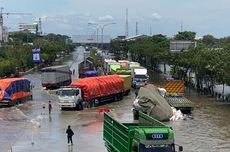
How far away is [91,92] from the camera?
53438 millimetres

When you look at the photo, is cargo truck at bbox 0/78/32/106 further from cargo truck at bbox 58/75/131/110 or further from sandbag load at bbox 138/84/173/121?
sandbag load at bbox 138/84/173/121

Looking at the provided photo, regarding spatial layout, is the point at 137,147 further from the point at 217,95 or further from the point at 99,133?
the point at 217,95

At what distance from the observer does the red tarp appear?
5288 centimetres

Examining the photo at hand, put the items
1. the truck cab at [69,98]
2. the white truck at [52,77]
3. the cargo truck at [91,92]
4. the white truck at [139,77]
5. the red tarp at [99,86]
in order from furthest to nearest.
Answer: the white truck at [139,77], the white truck at [52,77], the red tarp at [99,86], the cargo truck at [91,92], the truck cab at [69,98]

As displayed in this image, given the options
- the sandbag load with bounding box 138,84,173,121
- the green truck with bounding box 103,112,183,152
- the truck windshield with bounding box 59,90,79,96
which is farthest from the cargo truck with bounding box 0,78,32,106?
the green truck with bounding box 103,112,183,152

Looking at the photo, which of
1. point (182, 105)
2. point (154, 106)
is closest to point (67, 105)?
point (154, 106)

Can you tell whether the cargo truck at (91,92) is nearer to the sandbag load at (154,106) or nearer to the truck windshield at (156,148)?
the sandbag load at (154,106)

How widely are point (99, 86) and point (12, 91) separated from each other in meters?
8.81

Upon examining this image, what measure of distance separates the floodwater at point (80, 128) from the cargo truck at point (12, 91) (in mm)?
1195

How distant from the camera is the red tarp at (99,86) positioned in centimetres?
5288

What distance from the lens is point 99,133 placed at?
1463 inches

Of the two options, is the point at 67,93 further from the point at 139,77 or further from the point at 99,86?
the point at 139,77

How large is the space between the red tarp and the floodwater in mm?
1790

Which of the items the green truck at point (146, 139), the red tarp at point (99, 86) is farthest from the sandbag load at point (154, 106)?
the green truck at point (146, 139)
